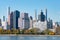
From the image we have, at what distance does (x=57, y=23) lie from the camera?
129875 millimetres

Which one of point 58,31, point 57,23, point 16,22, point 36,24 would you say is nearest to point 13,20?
point 16,22

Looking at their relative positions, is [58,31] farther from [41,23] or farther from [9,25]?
[9,25]

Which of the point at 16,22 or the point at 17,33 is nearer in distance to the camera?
the point at 17,33

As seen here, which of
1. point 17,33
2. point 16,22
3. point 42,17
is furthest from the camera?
point 42,17

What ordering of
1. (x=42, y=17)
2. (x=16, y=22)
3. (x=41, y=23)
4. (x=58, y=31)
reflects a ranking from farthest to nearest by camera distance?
(x=42, y=17), (x=16, y=22), (x=41, y=23), (x=58, y=31)

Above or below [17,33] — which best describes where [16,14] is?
above

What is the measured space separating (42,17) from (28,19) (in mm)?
8665

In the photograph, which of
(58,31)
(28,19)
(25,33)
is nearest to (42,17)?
(28,19)

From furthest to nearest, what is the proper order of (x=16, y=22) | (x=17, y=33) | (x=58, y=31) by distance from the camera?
(x=16, y=22), (x=58, y=31), (x=17, y=33)

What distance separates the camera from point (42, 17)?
128 m

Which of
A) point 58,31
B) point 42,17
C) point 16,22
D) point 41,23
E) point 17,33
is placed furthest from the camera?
point 42,17

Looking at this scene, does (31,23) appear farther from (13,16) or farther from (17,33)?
(17,33)

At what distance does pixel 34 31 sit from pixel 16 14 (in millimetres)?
37730

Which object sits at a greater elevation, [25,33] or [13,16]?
[13,16]
